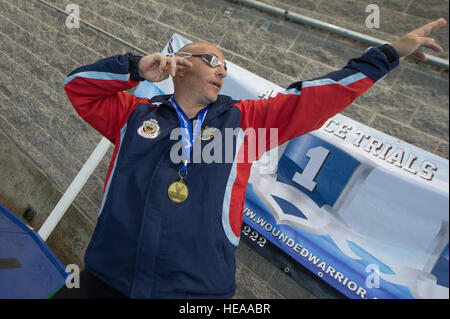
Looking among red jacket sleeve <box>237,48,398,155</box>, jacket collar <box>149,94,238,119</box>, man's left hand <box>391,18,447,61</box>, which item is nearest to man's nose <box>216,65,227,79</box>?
jacket collar <box>149,94,238,119</box>

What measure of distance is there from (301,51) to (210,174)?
5.57 feet

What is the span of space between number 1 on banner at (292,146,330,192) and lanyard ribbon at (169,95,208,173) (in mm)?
967

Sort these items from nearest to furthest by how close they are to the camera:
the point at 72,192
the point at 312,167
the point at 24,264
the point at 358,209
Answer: the point at 358,209 < the point at 312,167 < the point at 24,264 < the point at 72,192

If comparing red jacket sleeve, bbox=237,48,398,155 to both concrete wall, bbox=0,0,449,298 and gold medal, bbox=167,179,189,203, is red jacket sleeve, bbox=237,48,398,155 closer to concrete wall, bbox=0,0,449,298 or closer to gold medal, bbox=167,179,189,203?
gold medal, bbox=167,179,189,203

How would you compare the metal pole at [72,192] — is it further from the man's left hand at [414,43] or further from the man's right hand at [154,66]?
the man's left hand at [414,43]

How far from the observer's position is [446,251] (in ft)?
4.88

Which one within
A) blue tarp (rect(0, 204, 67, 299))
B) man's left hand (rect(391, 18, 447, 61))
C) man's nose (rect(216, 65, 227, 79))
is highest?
man's left hand (rect(391, 18, 447, 61))

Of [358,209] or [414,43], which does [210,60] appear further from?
[358,209]

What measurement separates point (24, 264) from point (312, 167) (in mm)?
2352

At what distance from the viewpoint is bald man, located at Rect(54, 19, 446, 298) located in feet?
3.26

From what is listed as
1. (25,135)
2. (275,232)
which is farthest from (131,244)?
(25,135)

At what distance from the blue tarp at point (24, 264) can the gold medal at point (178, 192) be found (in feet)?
5.49

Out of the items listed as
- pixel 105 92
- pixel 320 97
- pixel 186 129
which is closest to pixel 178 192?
pixel 186 129

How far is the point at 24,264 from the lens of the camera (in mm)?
2039
